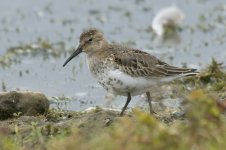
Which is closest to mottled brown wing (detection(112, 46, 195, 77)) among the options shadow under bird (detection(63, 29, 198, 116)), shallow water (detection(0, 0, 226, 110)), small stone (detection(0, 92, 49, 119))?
shadow under bird (detection(63, 29, 198, 116))

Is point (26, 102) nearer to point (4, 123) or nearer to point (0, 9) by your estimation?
point (4, 123)

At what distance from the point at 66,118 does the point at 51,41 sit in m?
5.62

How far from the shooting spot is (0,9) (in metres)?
16.0

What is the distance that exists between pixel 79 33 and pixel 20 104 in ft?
19.1

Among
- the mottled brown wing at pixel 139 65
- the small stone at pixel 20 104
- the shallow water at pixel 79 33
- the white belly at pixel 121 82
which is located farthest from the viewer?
the shallow water at pixel 79 33


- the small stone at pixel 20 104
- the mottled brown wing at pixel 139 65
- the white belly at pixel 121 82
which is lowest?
the small stone at pixel 20 104

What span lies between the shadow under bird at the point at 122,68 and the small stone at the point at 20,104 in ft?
2.78

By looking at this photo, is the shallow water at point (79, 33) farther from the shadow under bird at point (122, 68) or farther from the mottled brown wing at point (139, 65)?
the mottled brown wing at point (139, 65)

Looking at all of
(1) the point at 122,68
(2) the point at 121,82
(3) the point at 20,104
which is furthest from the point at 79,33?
(2) the point at 121,82

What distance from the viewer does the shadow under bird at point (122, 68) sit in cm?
854

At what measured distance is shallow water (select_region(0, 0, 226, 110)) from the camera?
39.7ft

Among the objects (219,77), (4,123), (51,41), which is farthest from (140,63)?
(51,41)

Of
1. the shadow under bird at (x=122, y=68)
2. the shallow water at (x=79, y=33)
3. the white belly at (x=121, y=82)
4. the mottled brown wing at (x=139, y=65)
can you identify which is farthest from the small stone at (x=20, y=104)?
the shallow water at (x=79, y=33)

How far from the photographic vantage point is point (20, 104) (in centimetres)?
921
